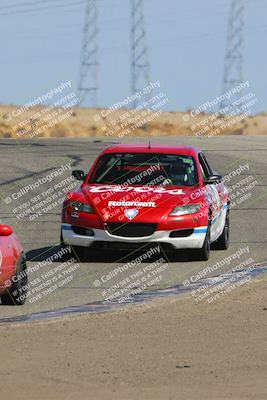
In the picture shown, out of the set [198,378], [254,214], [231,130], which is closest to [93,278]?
[198,378]

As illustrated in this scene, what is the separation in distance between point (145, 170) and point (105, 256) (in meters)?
1.29

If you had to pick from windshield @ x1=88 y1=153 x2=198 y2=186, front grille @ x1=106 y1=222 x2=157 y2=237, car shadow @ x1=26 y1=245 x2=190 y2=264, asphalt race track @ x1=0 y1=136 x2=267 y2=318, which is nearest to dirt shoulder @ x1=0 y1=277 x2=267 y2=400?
asphalt race track @ x1=0 y1=136 x2=267 y2=318

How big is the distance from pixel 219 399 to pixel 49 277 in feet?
23.1

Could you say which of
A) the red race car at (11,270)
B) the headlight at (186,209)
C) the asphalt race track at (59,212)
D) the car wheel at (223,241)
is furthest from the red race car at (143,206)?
the red race car at (11,270)

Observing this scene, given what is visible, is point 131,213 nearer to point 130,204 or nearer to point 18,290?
point 130,204

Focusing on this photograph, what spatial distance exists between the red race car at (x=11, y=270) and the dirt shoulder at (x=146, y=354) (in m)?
1.04

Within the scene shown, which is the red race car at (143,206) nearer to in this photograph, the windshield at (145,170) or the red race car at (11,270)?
the windshield at (145,170)

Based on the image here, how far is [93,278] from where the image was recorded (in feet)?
48.3

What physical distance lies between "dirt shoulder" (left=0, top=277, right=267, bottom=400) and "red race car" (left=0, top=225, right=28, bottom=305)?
1.04 meters

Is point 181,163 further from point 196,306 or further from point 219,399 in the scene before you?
point 219,399

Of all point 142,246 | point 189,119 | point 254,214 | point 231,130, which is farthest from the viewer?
point 189,119

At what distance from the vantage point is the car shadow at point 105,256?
16312 millimetres

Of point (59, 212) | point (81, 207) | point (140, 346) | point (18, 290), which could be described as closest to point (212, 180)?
point (81, 207)

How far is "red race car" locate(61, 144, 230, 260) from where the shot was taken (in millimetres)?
15961
